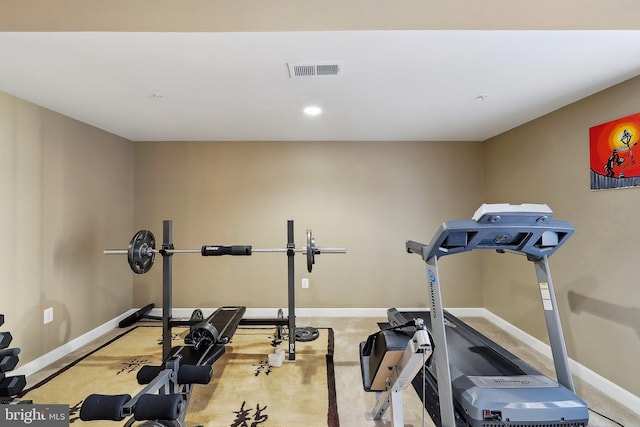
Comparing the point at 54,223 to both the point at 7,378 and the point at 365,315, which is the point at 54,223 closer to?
the point at 7,378

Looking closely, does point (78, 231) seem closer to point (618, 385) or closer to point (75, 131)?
point (75, 131)

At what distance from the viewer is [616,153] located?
2.05 m

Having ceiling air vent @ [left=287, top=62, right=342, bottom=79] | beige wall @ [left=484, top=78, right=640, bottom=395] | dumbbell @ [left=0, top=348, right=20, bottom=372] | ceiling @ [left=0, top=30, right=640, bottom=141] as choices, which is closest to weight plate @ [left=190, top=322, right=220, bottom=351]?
dumbbell @ [left=0, top=348, right=20, bottom=372]

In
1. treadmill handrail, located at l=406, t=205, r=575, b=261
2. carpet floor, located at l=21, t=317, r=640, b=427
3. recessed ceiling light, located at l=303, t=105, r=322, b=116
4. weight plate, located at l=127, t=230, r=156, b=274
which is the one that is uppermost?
recessed ceiling light, located at l=303, t=105, r=322, b=116

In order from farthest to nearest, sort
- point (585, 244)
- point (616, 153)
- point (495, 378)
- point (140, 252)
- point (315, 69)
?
point (140, 252) < point (585, 244) < point (616, 153) < point (315, 69) < point (495, 378)

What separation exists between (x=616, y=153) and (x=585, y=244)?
2.42 feet

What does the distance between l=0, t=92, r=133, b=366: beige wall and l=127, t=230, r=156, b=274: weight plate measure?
0.79m

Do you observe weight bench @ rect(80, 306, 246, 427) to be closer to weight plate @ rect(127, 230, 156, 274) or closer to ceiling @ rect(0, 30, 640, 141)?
weight plate @ rect(127, 230, 156, 274)

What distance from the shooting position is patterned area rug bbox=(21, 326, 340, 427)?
1.88 metres

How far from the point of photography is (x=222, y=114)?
2.64 metres

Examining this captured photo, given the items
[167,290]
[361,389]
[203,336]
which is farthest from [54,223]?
[361,389]

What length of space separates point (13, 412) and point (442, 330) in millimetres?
2429

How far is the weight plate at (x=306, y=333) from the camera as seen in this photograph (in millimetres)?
2973

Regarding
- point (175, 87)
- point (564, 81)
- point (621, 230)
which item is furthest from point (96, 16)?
point (621, 230)
